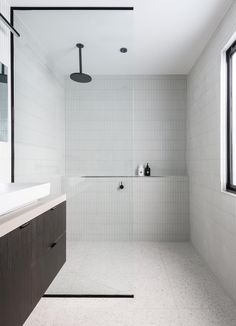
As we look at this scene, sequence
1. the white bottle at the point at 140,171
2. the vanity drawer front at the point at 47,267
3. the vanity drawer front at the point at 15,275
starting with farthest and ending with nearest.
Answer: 1. the white bottle at the point at 140,171
2. the vanity drawer front at the point at 47,267
3. the vanity drawer front at the point at 15,275

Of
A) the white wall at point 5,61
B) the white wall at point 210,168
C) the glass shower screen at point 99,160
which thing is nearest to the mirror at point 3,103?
the white wall at point 5,61

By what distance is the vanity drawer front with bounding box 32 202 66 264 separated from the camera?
1.59 m

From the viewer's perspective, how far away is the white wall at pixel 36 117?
91.9 inches

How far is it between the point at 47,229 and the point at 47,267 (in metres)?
0.24

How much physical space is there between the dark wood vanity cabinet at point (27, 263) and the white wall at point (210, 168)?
4.72 feet

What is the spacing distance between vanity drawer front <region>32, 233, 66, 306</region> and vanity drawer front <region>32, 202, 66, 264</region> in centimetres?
4

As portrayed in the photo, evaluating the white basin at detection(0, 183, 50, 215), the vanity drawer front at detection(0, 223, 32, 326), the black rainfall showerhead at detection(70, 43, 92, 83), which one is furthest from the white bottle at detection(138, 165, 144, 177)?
the vanity drawer front at detection(0, 223, 32, 326)

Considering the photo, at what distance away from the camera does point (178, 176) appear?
387 centimetres

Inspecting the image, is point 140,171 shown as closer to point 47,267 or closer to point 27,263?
point 47,267

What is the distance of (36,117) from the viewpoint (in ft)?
7.84

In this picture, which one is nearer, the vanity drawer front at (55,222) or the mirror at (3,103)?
the vanity drawer front at (55,222)

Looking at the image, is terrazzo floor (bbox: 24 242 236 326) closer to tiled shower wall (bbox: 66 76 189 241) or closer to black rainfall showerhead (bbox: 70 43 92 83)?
tiled shower wall (bbox: 66 76 189 241)

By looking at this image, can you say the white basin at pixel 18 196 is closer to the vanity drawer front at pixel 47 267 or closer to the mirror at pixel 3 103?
the vanity drawer front at pixel 47 267

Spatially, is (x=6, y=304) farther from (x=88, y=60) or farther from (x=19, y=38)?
(x=19, y=38)
